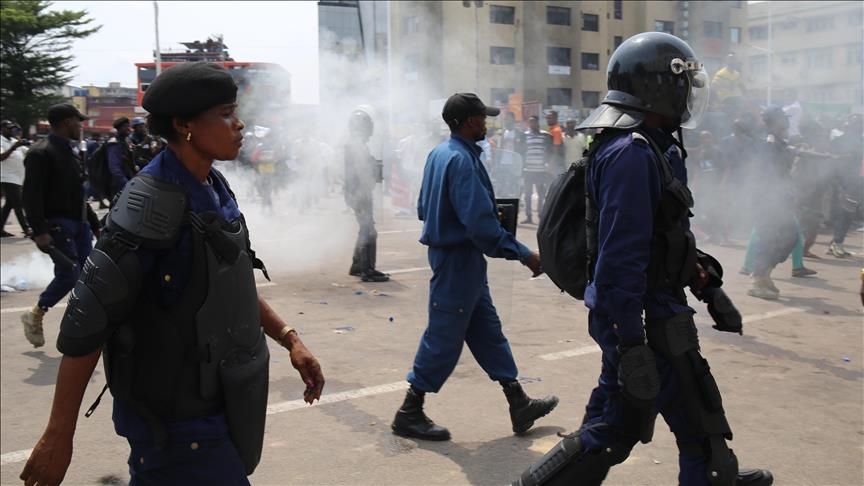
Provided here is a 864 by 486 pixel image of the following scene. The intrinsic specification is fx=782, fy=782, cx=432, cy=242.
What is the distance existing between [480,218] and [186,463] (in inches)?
83.5

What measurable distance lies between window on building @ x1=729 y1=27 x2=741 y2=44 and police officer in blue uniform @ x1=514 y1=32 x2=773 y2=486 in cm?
1102

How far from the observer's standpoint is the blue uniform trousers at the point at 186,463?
6.60 ft

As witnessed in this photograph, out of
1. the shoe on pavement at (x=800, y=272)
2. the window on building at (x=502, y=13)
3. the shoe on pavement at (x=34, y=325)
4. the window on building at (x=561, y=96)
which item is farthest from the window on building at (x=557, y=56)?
the shoe on pavement at (x=34, y=325)

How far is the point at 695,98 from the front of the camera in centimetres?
284

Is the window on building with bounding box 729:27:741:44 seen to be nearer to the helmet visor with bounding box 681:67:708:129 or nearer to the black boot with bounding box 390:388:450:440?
the black boot with bounding box 390:388:450:440

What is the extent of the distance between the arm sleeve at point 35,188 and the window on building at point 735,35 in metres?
10.8

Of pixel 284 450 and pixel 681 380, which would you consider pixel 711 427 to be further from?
pixel 284 450

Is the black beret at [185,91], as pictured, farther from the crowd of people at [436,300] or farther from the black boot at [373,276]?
the black boot at [373,276]

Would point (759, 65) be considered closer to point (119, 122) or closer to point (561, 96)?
point (119, 122)

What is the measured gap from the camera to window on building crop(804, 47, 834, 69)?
11.1 meters

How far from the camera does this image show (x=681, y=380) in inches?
101

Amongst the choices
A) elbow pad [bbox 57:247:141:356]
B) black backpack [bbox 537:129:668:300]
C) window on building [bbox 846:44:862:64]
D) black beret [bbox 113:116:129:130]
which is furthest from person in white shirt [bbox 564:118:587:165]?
elbow pad [bbox 57:247:141:356]

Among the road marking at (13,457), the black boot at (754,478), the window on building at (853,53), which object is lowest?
the road marking at (13,457)

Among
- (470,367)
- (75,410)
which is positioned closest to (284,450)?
(470,367)
